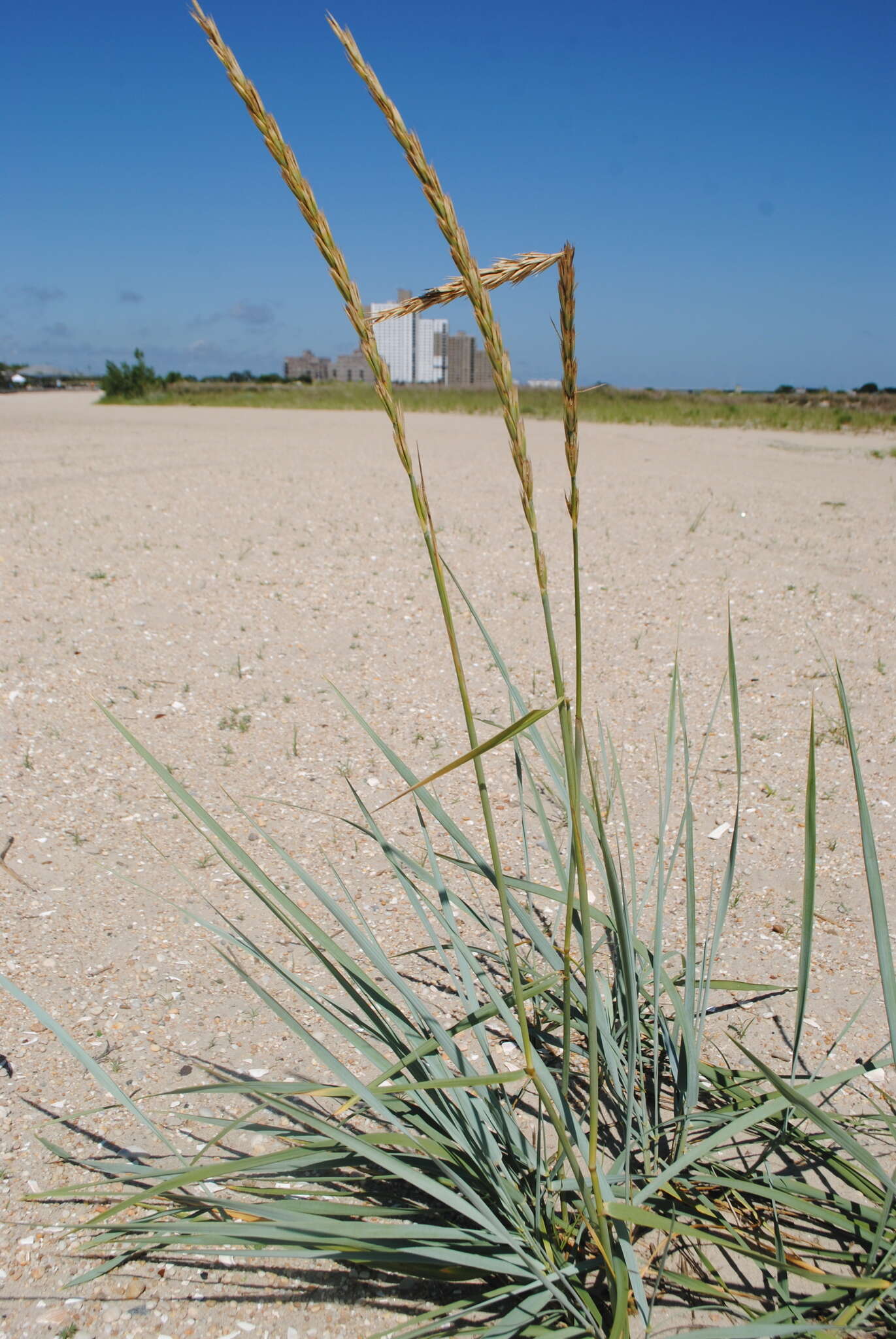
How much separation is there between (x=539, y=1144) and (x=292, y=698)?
10.1 ft

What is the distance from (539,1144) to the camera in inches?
56.3

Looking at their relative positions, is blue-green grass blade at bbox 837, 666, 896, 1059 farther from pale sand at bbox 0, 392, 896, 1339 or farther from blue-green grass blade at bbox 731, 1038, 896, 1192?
pale sand at bbox 0, 392, 896, 1339

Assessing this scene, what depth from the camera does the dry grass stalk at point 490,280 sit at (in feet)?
3.07

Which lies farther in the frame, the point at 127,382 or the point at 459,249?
the point at 127,382

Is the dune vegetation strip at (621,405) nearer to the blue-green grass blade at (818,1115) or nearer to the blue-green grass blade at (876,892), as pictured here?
the blue-green grass blade at (876,892)

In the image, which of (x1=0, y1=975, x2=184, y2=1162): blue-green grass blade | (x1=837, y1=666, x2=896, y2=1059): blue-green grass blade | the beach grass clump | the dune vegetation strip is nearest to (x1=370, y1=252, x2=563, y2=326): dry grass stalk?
the beach grass clump

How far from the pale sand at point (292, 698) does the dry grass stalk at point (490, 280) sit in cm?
120

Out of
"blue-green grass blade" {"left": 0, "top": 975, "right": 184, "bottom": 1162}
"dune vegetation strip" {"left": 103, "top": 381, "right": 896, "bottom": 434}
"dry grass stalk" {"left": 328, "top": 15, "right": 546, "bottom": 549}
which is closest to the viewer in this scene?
"dry grass stalk" {"left": 328, "top": 15, "right": 546, "bottom": 549}

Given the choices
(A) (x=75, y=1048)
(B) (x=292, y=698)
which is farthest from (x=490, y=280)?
(B) (x=292, y=698)

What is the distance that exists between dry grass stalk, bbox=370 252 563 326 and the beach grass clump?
2cm

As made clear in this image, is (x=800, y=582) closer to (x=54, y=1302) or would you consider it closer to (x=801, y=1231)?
(x=801, y=1231)

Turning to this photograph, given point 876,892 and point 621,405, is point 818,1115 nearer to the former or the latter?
point 876,892

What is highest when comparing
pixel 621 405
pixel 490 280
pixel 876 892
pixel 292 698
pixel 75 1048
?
pixel 621 405

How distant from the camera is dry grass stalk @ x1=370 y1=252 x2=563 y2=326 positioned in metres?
0.94
